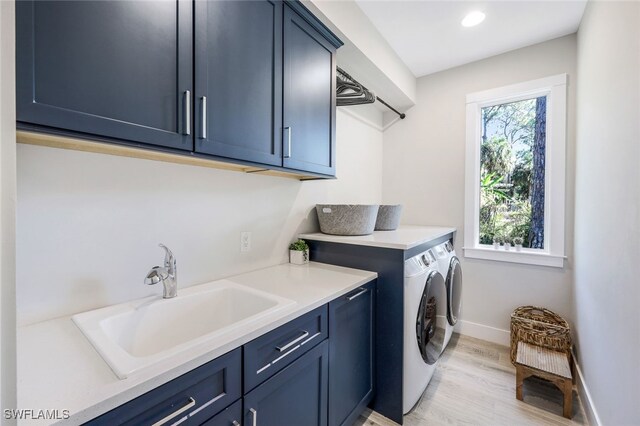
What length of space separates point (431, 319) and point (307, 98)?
167cm

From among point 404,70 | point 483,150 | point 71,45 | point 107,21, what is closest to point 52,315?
point 71,45

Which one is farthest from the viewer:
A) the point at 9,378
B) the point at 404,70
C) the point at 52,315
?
the point at 404,70

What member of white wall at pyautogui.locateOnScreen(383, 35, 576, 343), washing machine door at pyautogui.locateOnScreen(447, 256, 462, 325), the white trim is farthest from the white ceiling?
washing machine door at pyautogui.locateOnScreen(447, 256, 462, 325)

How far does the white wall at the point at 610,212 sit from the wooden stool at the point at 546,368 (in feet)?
0.36

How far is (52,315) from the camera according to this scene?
3.25ft

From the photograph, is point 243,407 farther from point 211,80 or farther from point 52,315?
point 211,80

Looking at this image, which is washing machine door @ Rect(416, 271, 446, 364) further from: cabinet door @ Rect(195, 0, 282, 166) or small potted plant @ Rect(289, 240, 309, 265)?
cabinet door @ Rect(195, 0, 282, 166)

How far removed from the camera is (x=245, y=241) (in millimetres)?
1655

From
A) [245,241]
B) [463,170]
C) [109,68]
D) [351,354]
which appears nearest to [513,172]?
[463,170]

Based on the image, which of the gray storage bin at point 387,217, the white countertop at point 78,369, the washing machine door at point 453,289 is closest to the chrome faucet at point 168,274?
the white countertop at point 78,369

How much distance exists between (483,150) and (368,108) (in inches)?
48.0

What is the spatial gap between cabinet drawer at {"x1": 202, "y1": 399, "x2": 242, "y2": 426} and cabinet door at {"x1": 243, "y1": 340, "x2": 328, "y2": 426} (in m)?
0.03

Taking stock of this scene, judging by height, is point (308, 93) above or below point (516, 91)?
below

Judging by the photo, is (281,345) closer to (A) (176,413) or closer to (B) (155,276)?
(A) (176,413)
